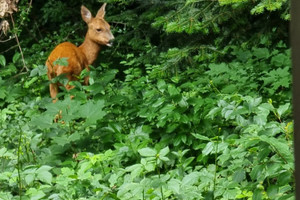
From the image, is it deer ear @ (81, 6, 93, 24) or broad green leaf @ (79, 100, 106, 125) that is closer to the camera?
broad green leaf @ (79, 100, 106, 125)

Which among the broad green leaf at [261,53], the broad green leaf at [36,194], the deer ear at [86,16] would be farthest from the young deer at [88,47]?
the broad green leaf at [36,194]

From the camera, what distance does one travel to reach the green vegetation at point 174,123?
3363mm

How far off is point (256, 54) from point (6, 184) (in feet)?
9.56

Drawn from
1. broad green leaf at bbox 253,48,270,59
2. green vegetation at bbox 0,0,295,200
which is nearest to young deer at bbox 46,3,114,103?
green vegetation at bbox 0,0,295,200

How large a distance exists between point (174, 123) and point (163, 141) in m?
0.16

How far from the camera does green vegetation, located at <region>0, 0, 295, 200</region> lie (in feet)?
11.0

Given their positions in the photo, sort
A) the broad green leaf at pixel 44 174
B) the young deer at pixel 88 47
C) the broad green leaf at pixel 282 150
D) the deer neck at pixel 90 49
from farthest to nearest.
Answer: the deer neck at pixel 90 49
the young deer at pixel 88 47
the broad green leaf at pixel 44 174
the broad green leaf at pixel 282 150

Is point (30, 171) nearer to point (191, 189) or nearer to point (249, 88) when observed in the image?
point (191, 189)

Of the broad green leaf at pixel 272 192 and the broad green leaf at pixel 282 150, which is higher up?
the broad green leaf at pixel 282 150

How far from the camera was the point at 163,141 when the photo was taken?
464 cm

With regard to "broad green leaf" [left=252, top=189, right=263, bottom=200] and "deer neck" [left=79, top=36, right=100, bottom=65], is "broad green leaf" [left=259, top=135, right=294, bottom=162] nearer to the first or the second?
"broad green leaf" [left=252, top=189, right=263, bottom=200]

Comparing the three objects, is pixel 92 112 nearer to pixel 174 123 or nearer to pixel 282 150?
pixel 174 123

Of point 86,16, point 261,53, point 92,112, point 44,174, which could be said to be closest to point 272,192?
point 44,174

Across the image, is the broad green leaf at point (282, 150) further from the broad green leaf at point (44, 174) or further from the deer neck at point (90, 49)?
the deer neck at point (90, 49)
